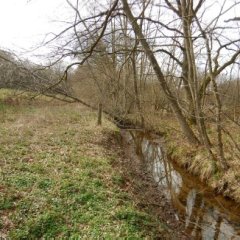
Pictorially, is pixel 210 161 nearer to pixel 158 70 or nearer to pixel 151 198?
pixel 151 198

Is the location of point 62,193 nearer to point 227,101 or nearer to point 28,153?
point 28,153

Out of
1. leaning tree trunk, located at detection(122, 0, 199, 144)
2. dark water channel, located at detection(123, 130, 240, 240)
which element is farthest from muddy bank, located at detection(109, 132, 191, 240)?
leaning tree trunk, located at detection(122, 0, 199, 144)

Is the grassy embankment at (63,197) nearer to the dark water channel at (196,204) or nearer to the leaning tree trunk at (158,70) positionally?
the dark water channel at (196,204)

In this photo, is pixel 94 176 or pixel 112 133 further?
pixel 112 133

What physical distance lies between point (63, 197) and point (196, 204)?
12.3 ft

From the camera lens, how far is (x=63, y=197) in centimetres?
651

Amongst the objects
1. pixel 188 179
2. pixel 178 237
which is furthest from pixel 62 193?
pixel 188 179

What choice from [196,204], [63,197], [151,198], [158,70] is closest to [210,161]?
[196,204]

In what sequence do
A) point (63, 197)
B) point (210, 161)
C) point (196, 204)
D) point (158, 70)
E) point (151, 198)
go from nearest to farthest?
point (63, 197) < point (151, 198) < point (196, 204) < point (210, 161) < point (158, 70)

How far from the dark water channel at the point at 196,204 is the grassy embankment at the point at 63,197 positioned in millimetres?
1340

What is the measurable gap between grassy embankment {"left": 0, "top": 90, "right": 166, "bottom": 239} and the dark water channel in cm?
134

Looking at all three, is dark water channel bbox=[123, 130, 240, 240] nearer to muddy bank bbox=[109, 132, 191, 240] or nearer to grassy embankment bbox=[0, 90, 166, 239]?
muddy bank bbox=[109, 132, 191, 240]

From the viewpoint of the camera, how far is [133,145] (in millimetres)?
15500

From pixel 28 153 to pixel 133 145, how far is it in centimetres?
707
